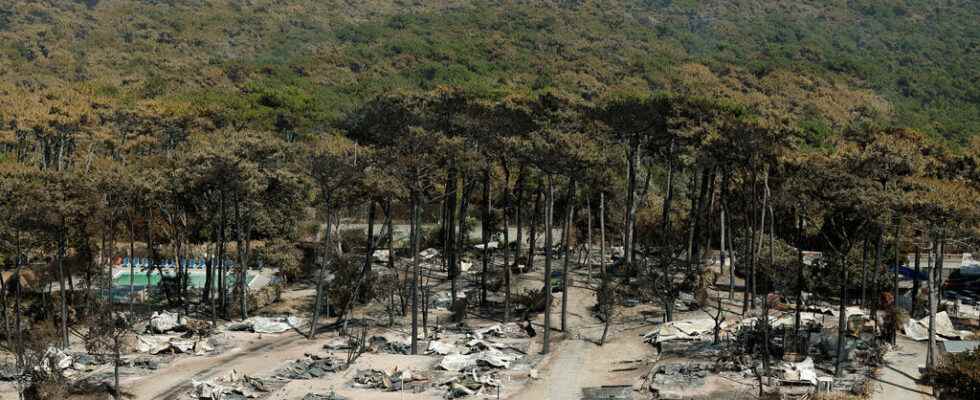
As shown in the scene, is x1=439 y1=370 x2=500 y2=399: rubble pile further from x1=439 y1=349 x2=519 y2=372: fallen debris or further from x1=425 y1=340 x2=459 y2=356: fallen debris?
x1=425 y1=340 x2=459 y2=356: fallen debris

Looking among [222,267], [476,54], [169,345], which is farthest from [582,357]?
[476,54]

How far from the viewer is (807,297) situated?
35938 mm

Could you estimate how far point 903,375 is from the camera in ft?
84.3

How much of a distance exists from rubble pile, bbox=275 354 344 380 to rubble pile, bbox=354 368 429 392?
1677mm

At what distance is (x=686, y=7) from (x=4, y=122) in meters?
145

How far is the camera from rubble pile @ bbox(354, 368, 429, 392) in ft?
A: 84.2

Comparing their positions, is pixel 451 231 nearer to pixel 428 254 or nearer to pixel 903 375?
pixel 428 254

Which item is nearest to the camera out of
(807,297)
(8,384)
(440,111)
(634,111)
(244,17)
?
(8,384)

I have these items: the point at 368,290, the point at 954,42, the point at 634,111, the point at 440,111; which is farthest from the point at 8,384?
the point at 954,42

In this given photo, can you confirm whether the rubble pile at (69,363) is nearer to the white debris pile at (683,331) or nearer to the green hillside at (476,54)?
the white debris pile at (683,331)

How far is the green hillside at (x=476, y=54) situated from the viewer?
86.9 metres

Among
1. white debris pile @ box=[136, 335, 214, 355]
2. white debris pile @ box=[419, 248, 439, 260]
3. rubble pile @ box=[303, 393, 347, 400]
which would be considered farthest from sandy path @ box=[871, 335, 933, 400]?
white debris pile @ box=[419, 248, 439, 260]

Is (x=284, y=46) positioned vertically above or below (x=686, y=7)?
below

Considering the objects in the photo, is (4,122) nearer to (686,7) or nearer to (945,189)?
(945,189)
